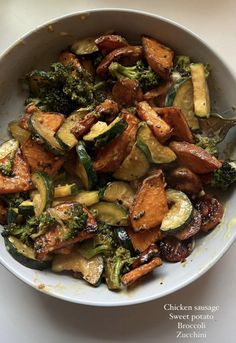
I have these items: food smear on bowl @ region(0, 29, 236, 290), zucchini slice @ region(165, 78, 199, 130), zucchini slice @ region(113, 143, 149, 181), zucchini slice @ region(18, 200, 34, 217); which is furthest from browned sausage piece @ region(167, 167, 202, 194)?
zucchini slice @ region(18, 200, 34, 217)

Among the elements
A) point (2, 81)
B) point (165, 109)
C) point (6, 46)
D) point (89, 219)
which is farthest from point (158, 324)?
point (6, 46)

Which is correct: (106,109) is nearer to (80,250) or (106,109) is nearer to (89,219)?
(89,219)

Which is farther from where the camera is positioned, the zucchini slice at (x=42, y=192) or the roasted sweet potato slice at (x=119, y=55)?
the roasted sweet potato slice at (x=119, y=55)

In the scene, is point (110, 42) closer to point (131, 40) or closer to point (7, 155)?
point (131, 40)

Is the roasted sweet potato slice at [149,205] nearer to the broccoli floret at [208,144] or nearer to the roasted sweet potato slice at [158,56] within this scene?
the broccoli floret at [208,144]

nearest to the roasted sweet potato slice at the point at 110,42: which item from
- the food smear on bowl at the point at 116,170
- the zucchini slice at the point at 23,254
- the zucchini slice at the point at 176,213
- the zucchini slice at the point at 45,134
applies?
the food smear on bowl at the point at 116,170

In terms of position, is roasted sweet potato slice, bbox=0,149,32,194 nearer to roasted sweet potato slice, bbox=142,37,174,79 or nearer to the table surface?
the table surface
